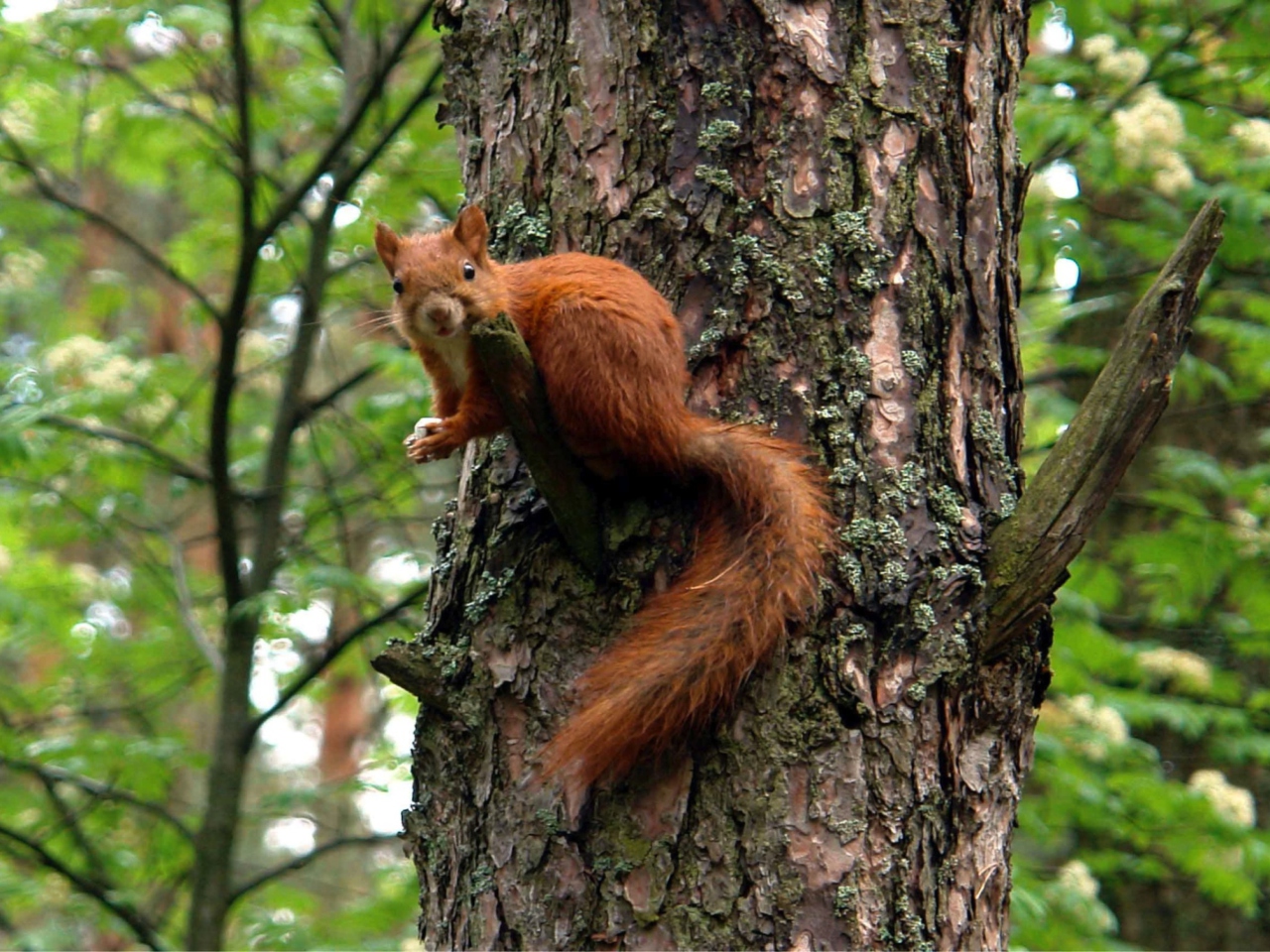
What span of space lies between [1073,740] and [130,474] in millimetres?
3676

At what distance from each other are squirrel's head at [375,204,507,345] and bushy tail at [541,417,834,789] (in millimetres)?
499

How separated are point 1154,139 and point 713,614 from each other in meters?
3.08

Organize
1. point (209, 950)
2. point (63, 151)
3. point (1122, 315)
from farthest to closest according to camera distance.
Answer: point (1122, 315), point (63, 151), point (209, 950)

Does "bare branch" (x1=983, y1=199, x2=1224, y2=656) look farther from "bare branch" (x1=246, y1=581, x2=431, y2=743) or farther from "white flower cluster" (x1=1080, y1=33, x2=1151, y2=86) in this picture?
"white flower cluster" (x1=1080, y1=33, x2=1151, y2=86)

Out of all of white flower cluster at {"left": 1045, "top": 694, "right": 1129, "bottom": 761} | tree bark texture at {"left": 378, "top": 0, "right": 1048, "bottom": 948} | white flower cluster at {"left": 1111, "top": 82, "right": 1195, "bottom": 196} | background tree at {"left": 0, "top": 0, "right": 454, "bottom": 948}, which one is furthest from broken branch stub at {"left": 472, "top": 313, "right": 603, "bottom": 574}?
white flower cluster at {"left": 1111, "top": 82, "right": 1195, "bottom": 196}

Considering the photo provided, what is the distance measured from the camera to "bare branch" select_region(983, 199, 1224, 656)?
2.00 meters

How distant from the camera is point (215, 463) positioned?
4492 millimetres

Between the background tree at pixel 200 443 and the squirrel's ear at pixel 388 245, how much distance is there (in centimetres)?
148

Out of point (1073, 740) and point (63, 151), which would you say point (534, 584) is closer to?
point (1073, 740)

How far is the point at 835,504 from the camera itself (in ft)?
6.73

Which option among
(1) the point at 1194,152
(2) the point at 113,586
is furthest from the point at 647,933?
(2) the point at 113,586

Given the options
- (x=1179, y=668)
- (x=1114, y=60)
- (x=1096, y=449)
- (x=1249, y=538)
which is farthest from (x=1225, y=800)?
(x=1096, y=449)

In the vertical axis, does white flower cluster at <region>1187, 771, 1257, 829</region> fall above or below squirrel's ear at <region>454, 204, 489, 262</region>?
below

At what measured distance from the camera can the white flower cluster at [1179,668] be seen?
15.9 ft
